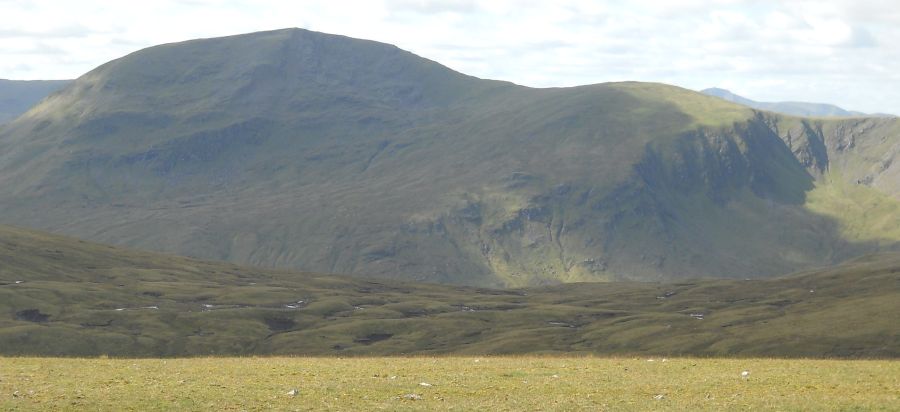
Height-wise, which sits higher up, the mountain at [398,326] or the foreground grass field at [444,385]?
the foreground grass field at [444,385]

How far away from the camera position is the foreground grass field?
39.9m

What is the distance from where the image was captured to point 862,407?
130 ft

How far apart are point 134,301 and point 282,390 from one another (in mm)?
147073

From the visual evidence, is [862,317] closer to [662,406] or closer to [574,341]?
[574,341]

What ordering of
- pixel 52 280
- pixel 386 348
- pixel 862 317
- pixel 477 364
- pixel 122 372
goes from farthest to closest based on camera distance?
pixel 52 280, pixel 386 348, pixel 862 317, pixel 477 364, pixel 122 372

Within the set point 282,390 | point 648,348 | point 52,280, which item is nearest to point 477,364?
point 282,390

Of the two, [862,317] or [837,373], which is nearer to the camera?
[837,373]

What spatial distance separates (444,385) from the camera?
151 ft

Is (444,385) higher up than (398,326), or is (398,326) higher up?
(444,385)

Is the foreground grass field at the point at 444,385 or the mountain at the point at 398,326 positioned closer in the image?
the foreground grass field at the point at 444,385

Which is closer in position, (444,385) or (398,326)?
(444,385)

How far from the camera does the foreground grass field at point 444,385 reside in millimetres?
39875

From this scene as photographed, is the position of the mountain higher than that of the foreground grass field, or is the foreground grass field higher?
the foreground grass field

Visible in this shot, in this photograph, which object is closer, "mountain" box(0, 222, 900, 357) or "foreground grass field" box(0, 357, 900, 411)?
"foreground grass field" box(0, 357, 900, 411)
